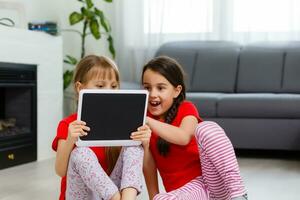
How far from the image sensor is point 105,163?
60.5 inches

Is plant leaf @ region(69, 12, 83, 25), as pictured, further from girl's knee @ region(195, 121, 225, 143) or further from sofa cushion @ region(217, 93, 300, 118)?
girl's knee @ region(195, 121, 225, 143)

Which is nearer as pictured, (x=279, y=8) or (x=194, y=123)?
(x=194, y=123)

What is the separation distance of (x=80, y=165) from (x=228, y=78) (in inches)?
91.6

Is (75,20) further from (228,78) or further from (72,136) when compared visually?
(72,136)

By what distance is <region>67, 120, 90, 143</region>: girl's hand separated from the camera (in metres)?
1.34

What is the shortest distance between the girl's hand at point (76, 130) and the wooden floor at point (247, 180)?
73 cm

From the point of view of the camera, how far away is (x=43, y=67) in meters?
3.05

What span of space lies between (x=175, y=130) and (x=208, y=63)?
2.16 m

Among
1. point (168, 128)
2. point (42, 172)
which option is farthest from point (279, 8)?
point (168, 128)

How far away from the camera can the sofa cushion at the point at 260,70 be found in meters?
3.35

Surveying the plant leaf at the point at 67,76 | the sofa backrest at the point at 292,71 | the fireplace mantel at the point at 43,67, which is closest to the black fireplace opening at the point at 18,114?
the fireplace mantel at the point at 43,67

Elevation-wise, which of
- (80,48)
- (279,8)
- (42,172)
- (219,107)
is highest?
(279,8)

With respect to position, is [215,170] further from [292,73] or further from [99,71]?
[292,73]

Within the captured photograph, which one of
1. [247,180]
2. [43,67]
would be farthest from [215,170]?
[43,67]
